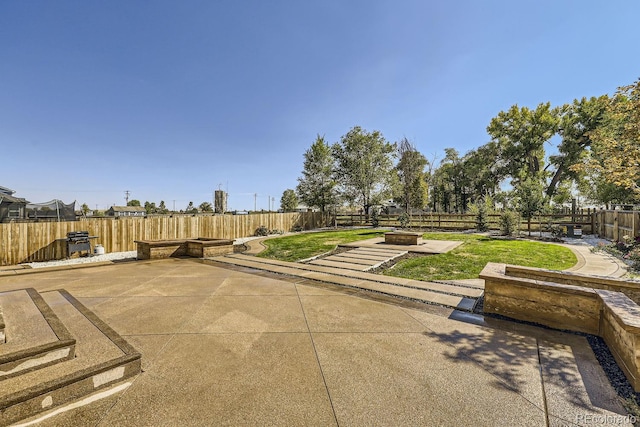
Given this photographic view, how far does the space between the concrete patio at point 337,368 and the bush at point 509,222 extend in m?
13.7

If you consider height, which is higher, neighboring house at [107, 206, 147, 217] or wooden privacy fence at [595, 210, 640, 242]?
neighboring house at [107, 206, 147, 217]

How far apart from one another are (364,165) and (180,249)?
2107 cm

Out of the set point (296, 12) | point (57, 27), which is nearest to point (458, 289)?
point (296, 12)

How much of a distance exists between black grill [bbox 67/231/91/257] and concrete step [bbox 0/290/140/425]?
9001mm

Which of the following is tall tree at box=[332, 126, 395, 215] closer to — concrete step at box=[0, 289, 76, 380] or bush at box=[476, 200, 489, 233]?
bush at box=[476, 200, 489, 233]

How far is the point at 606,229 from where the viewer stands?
1412 centimetres

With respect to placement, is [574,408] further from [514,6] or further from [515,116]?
[515,116]

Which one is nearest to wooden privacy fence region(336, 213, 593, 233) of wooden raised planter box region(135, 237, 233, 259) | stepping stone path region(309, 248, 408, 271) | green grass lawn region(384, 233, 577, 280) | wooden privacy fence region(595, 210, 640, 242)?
wooden privacy fence region(595, 210, 640, 242)

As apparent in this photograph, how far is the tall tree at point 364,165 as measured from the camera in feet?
89.5

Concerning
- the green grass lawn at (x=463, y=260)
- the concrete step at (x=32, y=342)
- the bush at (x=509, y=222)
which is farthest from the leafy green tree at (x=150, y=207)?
the bush at (x=509, y=222)

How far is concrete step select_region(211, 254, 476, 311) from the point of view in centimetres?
454

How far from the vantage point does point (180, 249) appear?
380 inches

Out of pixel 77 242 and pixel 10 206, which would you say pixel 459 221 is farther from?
pixel 10 206

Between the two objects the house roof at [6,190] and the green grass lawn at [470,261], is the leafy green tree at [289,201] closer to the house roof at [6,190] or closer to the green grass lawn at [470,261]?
the house roof at [6,190]
